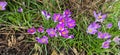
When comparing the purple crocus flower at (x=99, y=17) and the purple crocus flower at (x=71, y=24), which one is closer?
the purple crocus flower at (x=71, y=24)

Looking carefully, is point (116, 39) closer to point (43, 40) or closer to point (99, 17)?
point (99, 17)

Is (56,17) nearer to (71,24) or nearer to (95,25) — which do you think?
(71,24)

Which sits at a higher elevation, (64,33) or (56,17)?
(56,17)

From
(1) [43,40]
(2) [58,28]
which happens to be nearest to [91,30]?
(2) [58,28]

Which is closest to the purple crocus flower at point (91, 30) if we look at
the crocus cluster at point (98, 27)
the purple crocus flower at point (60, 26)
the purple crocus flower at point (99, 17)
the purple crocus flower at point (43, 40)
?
the crocus cluster at point (98, 27)

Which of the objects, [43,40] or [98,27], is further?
[98,27]

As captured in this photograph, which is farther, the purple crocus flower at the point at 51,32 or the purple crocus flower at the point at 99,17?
the purple crocus flower at the point at 99,17

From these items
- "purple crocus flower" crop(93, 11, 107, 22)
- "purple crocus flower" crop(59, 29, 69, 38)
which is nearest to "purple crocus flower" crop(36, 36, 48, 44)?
"purple crocus flower" crop(59, 29, 69, 38)

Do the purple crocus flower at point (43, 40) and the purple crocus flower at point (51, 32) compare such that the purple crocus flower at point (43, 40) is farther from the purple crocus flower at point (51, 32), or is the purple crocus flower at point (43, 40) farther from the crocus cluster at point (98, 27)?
the crocus cluster at point (98, 27)

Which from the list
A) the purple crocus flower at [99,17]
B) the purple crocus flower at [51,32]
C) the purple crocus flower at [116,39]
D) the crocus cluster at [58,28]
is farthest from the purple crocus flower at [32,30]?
the purple crocus flower at [116,39]

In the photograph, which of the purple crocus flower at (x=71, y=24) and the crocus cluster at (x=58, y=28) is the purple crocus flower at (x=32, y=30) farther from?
the purple crocus flower at (x=71, y=24)

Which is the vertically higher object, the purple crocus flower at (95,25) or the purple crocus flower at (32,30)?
the purple crocus flower at (95,25)

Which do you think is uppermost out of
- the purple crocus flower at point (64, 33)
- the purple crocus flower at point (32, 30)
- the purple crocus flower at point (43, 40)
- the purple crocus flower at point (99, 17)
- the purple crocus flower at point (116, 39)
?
the purple crocus flower at point (99, 17)
